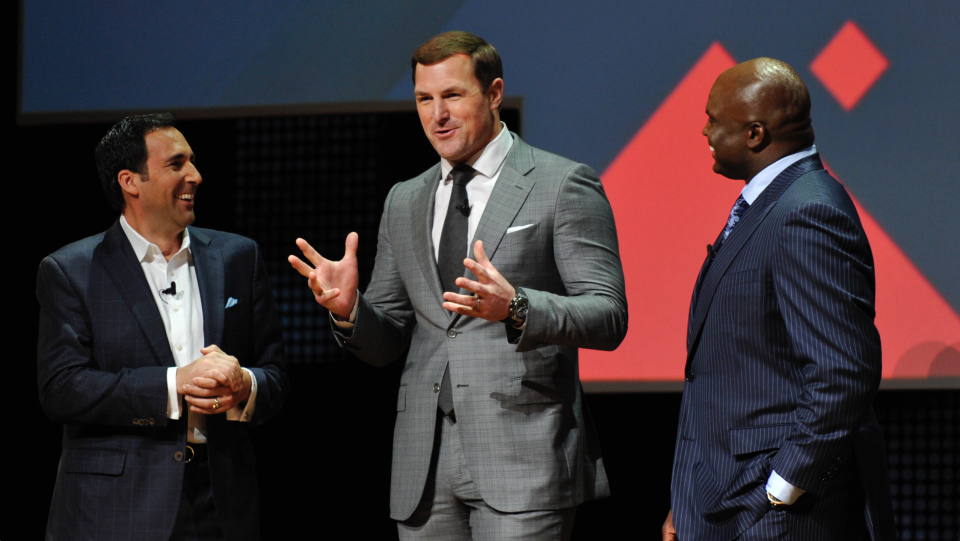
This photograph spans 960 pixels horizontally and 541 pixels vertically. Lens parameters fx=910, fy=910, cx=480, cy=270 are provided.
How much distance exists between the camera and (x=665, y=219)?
10.6ft

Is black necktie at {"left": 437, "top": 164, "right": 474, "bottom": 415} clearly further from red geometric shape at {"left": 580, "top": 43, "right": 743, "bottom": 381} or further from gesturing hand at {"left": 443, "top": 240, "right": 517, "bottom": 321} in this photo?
red geometric shape at {"left": 580, "top": 43, "right": 743, "bottom": 381}

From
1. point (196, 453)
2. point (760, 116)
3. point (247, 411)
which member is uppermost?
point (760, 116)

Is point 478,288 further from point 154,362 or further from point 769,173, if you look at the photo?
point 154,362

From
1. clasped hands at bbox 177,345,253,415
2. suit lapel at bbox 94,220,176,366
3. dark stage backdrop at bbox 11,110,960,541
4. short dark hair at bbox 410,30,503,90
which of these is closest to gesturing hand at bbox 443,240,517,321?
short dark hair at bbox 410,30,503,90

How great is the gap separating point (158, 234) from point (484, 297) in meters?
1.16

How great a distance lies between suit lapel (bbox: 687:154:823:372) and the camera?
71.2 inches

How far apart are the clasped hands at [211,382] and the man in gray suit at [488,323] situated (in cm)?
33

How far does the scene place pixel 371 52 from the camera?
3.57 metres

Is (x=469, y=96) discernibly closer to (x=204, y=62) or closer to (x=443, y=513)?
(x=443, y=513)

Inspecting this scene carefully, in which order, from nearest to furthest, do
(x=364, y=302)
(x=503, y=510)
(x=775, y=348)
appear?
(x=775, y=348)
(x=503, y=510)
(x=364, y=302)

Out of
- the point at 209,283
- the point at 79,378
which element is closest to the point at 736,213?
the point at 209,283

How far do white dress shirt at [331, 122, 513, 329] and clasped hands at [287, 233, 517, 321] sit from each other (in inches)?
3.5

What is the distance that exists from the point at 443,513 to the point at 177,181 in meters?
1.23

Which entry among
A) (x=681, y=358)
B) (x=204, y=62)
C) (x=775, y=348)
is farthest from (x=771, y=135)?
(x=204, y=62)
